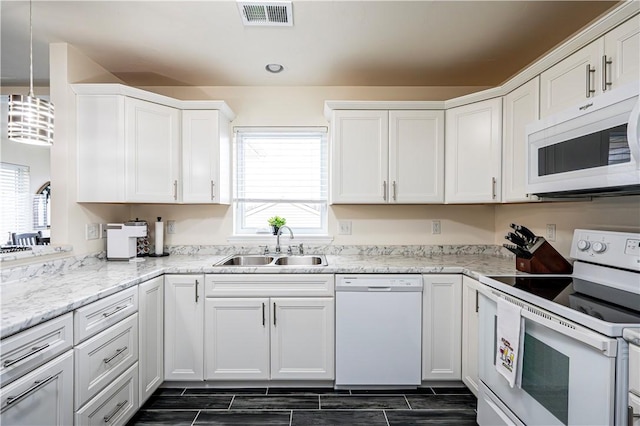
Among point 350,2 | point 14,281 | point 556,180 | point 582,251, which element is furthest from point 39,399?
point 582,251

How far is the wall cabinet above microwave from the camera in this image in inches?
85.4

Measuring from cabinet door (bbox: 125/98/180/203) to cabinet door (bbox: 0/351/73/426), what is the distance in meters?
1.29

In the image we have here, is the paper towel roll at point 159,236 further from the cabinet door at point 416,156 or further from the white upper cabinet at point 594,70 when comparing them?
the white upper cabinet at point 594,70

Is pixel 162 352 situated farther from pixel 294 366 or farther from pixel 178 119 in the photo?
pixel 178 119

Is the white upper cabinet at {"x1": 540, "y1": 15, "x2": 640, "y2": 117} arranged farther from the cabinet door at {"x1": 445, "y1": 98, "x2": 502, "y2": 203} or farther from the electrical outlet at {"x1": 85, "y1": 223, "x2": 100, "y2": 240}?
the electrical outlet at {"x1": 85, "y1": 223, "x2": 100, "y2": 240}

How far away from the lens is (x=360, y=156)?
245 centimetres

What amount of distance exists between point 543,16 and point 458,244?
5.84 feet

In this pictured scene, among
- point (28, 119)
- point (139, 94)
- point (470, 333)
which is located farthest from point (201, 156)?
point (470, 333)

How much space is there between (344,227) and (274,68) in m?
1.50

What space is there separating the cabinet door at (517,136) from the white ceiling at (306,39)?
41cm

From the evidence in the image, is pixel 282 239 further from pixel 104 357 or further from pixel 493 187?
pixel 493 187

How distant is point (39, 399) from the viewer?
1155mm

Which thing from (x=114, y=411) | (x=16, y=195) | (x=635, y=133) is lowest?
(x=114, y=411)

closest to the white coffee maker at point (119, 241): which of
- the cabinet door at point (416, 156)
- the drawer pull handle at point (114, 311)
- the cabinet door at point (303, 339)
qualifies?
the drawer pull handle at point (114, 311)
